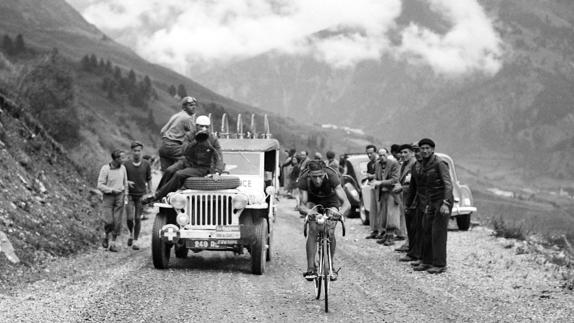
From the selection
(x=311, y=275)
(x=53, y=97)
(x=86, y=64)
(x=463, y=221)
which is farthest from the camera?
(x=86, y=64)

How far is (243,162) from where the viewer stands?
14.2 metres

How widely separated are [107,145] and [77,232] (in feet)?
149

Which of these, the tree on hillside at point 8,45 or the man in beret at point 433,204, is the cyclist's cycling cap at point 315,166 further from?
the tree on hillside at point 8,45

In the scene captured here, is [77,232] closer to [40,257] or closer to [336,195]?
[40,257]

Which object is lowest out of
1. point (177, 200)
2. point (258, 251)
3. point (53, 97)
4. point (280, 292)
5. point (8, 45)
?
point (280, 292)

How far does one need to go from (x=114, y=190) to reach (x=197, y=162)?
2609 mm

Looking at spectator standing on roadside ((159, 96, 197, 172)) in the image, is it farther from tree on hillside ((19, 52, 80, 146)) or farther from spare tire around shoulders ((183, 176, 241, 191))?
tree on hillside ((19, 52, 80, 146))

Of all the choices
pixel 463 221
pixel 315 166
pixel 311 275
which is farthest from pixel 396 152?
pixel 311 275

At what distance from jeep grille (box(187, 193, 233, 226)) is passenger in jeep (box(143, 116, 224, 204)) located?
338 millimetres

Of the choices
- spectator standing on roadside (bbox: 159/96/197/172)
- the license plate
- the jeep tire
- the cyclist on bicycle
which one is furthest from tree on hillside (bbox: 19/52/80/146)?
the cyclist on bicycle

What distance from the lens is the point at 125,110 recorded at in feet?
A: 343

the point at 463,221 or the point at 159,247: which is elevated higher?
the point at 159,247

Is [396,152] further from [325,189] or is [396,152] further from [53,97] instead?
[53,97]

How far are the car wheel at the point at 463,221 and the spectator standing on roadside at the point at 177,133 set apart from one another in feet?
32.4
